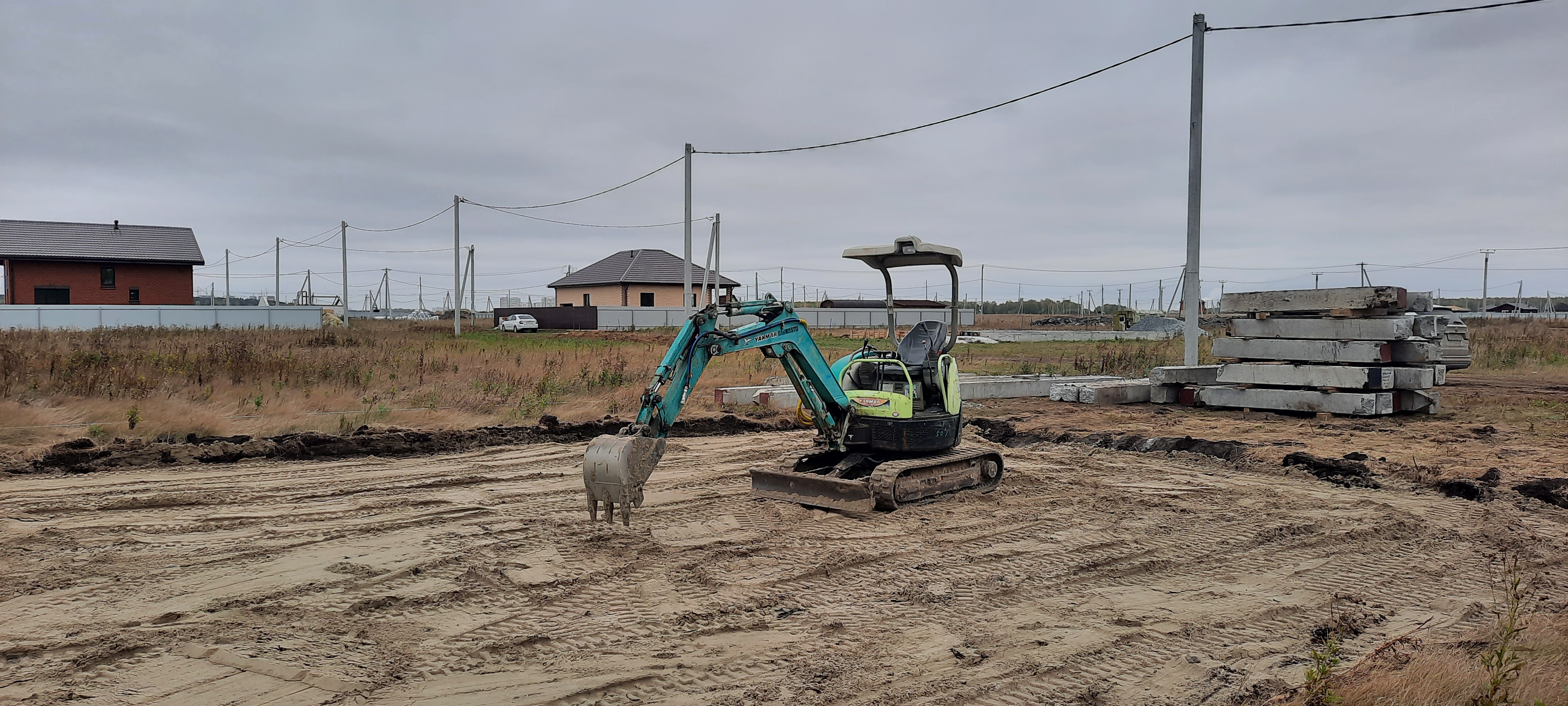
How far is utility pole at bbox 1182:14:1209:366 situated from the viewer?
14859 millimetres

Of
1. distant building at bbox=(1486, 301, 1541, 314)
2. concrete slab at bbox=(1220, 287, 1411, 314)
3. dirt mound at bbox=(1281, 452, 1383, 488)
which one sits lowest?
dirt mound at bbox=(1281, 452, 1383, 488)

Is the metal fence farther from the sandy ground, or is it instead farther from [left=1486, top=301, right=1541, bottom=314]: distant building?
[left=1486, top=301, right=1541, bottom=314]: distant building

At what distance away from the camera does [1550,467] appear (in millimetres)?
9578

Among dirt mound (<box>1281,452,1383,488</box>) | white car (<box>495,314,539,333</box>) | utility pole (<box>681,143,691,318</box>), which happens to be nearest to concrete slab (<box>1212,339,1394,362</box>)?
dirt mound (<box>1281,452,1383,488</box>)

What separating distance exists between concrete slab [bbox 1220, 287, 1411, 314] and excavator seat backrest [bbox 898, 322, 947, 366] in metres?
7.99

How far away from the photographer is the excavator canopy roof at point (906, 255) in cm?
811

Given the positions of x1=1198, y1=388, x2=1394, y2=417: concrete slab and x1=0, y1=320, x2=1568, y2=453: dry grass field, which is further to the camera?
x1=1198, y1=388, x2=1394, y2=417: concrete slab

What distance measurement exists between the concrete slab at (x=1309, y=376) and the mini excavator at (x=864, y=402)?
291 inches

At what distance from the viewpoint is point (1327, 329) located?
13914 millimetres

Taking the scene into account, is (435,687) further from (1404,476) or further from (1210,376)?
(1210,376)

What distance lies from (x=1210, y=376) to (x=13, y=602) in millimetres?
14995

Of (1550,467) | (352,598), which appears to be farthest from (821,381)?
(1550,467)

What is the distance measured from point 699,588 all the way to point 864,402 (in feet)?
9.77

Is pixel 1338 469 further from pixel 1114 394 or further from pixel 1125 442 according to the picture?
pixel 1114 394
